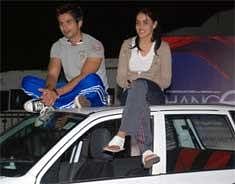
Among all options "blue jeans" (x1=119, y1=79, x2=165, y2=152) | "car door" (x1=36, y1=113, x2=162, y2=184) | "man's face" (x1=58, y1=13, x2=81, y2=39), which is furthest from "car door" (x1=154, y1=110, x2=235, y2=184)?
"man's face" (x1=58, y1=13, x2=81, y2=39)

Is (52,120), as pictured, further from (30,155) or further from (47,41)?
(47,41)

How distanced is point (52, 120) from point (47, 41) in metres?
7.65

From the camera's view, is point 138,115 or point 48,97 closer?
point 138,115

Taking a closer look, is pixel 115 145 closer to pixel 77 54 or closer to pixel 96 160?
pixel 96 160

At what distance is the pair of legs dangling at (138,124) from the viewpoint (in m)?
4.43

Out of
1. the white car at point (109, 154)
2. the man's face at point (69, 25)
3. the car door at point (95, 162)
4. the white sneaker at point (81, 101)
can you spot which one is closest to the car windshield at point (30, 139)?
the white car at point (109, 154)

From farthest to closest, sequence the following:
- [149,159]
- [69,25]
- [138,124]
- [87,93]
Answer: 1. [69,25]
2. [87,93]
3. [138,124]
4. [149,159]

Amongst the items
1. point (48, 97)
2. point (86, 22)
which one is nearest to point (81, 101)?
point (48, 97)

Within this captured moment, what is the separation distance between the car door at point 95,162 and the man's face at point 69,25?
126 cm

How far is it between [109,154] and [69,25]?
149 cm

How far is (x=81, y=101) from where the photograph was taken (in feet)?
16.7

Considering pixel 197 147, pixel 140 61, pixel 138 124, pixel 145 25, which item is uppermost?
pixel 145 25

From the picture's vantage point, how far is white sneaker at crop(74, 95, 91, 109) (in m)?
5.06

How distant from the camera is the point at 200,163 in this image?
4.76m
